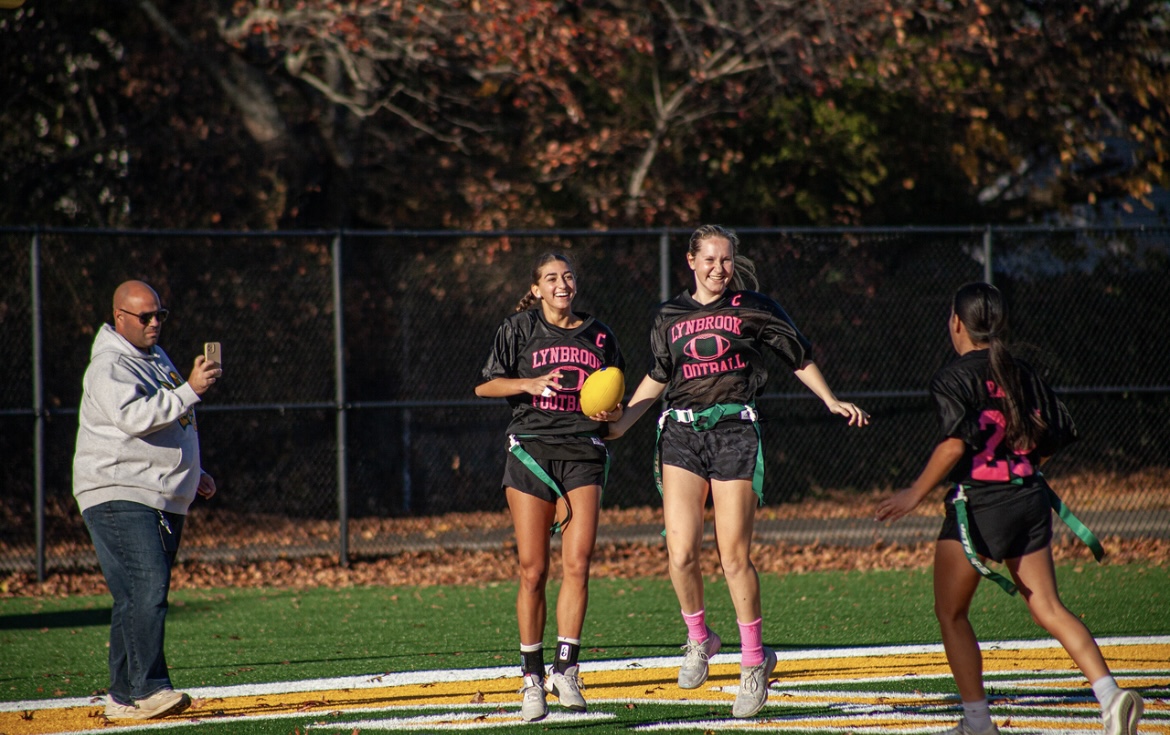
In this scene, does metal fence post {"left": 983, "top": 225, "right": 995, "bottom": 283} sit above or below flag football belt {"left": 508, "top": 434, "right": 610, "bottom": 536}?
above

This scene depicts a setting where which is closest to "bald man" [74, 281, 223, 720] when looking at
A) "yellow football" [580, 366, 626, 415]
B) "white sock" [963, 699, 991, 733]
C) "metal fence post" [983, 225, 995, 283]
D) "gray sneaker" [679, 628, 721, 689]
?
"yellow football" [580, 366, 626, 415]

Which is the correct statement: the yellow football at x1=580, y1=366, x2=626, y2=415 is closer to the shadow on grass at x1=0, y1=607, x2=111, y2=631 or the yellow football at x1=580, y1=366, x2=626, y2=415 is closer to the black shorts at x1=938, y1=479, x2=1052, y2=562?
the black shorts at x1=938, y1=479, x2=1052, y2=562

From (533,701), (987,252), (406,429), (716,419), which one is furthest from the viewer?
(406,429)

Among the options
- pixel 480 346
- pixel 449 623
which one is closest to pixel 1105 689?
pixel 449 623

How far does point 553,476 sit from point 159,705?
2219 millimetres

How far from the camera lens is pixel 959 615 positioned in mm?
4969

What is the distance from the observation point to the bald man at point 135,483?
5.85m

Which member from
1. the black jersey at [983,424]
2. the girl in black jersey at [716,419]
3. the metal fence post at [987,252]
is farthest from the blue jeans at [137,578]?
the metal fence post at [987,252]

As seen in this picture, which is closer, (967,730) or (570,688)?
(967,730)

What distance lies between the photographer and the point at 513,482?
Result: 6043mm

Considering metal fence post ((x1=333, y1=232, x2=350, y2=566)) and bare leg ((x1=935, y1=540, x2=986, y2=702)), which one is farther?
metal fence post ((x1=333, y1=232, x2=350, y2=566))

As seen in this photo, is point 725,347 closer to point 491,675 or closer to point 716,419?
point 716,419

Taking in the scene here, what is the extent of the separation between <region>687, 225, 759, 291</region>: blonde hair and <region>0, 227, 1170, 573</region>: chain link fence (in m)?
6.18

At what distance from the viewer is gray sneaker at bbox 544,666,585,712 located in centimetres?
580
